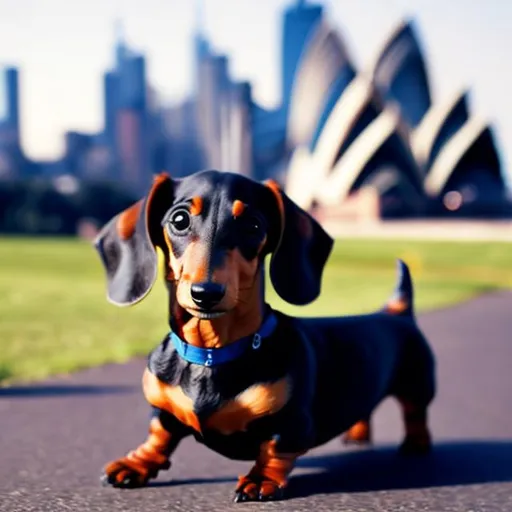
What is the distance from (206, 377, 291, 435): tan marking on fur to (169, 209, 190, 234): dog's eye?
453mm

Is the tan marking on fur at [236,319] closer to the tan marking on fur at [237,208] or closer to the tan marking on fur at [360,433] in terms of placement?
the tan marking on fur at [237,208]

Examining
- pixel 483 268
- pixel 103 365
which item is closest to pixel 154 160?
pixel 483 268

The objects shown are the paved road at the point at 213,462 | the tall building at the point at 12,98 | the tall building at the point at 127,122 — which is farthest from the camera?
the tall building at the point at 12,98

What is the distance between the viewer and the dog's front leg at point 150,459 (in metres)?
2.53

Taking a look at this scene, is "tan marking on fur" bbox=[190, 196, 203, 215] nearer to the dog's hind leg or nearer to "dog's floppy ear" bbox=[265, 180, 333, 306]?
"dog's floppy ear" bbox=[265, 180, 333, 306]

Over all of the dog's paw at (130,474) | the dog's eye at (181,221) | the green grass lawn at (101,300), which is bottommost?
the green grass lawn at (101,300)

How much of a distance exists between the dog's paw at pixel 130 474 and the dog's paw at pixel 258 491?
283 millimetres

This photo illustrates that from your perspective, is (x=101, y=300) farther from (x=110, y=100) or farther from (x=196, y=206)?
(x=110, y=100)

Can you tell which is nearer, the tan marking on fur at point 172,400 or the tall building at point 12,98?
the tan marking on fur at point 172,400

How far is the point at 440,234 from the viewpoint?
41.0 meters

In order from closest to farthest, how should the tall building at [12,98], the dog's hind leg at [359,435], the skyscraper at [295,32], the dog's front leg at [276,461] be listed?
the dog's front leg at [276,461] → the dog's hind leg at [359,435] → the tall building at [12,98] → the skyscraper at [295,32]

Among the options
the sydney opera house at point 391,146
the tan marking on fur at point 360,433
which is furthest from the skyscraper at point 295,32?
the tan marking on fur at point 360,433

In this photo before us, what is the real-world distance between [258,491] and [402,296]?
1.21m

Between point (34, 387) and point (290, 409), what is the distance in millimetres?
2870
